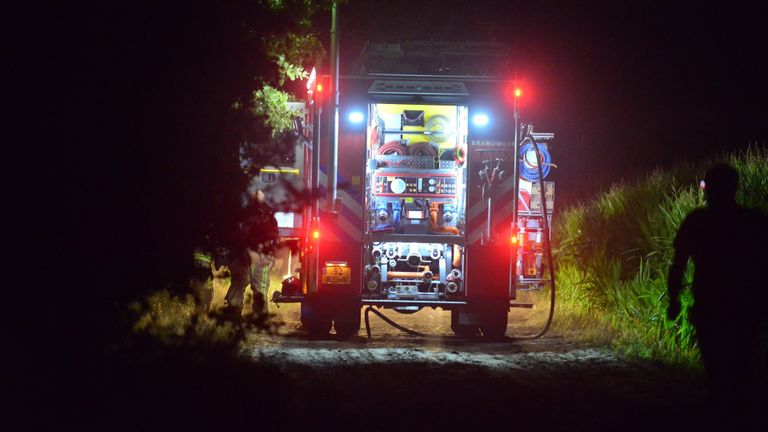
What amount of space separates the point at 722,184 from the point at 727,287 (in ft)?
2.16

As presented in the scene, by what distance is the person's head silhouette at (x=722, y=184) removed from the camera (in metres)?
6.66

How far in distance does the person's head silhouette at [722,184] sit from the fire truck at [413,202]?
563 cm

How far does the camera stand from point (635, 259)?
1389 centimetres

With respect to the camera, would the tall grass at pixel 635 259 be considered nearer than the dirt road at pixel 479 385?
No

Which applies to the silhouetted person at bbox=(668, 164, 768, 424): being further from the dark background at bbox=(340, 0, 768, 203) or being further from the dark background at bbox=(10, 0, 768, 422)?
the dark background at bbox=(340, 0, 768, 203)

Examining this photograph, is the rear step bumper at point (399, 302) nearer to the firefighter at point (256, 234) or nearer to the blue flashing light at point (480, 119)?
the blue flashing light at point (480, 119)

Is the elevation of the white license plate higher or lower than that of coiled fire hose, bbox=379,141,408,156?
lower

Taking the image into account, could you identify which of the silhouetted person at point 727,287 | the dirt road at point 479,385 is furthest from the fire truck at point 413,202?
the silhouetted person at point 727,287

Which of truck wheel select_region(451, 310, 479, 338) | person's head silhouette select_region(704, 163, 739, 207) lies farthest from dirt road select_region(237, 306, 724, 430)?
person's head silhouette select_region(704, 163, 739, 207)

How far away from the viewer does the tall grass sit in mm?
10852

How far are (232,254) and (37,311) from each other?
1.38 meters

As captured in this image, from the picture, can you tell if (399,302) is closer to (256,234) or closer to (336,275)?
(336,275)

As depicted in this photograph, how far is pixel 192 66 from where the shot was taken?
7.11 metres

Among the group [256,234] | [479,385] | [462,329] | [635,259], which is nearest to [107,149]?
[256,234]
